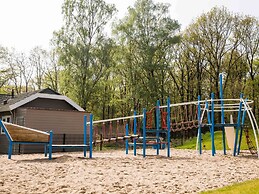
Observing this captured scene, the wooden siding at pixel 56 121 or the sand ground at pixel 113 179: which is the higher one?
the wooden siding at pixel 56 121

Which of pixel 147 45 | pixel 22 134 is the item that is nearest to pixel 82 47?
pixel 147 45

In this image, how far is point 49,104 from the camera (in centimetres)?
2356

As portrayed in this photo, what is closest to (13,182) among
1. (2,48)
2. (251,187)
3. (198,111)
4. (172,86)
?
(251,187)

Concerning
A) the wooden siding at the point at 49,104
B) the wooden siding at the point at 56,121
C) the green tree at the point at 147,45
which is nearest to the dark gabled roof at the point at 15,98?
the wooden siding at the point at 49,104

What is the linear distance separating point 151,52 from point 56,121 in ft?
50.7

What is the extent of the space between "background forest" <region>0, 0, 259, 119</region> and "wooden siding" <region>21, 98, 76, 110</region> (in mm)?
8025

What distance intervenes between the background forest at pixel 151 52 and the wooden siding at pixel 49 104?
8.03 m

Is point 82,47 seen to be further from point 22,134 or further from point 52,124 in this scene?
point 22,134

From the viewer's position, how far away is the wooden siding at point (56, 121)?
20.9m

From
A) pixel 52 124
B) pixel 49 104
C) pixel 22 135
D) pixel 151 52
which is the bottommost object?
pixel 22 135

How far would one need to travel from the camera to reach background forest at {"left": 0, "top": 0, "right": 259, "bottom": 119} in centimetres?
3297

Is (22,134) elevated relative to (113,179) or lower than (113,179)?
elevated

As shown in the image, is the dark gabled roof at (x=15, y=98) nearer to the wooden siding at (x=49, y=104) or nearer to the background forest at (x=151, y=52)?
the wooden siding at (x=49, y=104)

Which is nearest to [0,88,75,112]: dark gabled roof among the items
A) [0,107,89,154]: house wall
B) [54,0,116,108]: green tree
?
[0,107,89,154]: house wall
